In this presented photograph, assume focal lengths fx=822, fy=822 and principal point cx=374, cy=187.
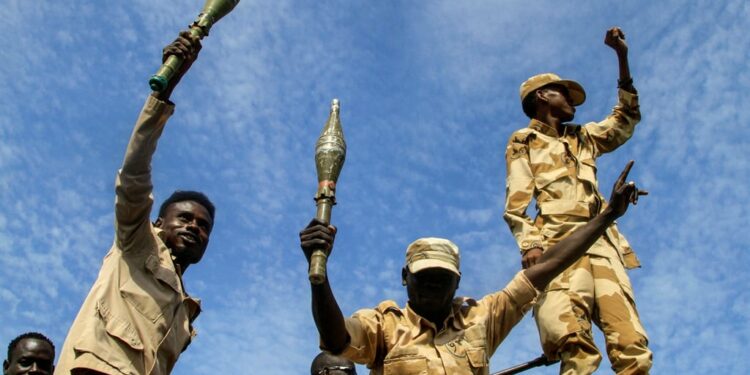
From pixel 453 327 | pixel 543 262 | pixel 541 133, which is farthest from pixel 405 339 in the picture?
pixel 541 133

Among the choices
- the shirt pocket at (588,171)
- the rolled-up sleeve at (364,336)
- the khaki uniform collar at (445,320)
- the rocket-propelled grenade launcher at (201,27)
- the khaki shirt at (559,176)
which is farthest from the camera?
the shirt pocket at (588,171)

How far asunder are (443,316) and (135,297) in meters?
1.80

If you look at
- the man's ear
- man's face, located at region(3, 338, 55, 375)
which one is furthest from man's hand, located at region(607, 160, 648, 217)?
man's face, located at region(3, 338, 55, 375)

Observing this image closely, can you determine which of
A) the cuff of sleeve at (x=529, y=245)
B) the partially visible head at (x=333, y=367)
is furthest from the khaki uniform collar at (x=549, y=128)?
the partially visible head at (x=333, y=367)

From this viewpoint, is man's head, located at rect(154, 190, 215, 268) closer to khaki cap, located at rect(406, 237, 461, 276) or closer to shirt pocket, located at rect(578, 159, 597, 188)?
khaki cap, located at rect(406, 237, 461, 276)

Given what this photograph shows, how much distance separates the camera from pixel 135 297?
14.8ft

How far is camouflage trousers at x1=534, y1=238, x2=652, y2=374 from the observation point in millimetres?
5492

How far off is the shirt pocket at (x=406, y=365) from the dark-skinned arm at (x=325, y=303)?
1.11 ft

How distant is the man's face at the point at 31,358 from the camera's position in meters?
7.02

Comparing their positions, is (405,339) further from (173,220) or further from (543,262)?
(173,220)

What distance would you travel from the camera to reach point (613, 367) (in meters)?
5.55

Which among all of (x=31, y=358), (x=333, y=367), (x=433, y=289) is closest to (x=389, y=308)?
(x=433, y=289)

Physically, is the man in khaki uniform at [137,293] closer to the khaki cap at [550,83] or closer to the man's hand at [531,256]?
the man's hand at [531,256]

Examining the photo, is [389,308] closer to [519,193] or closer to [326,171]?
[326,171]
